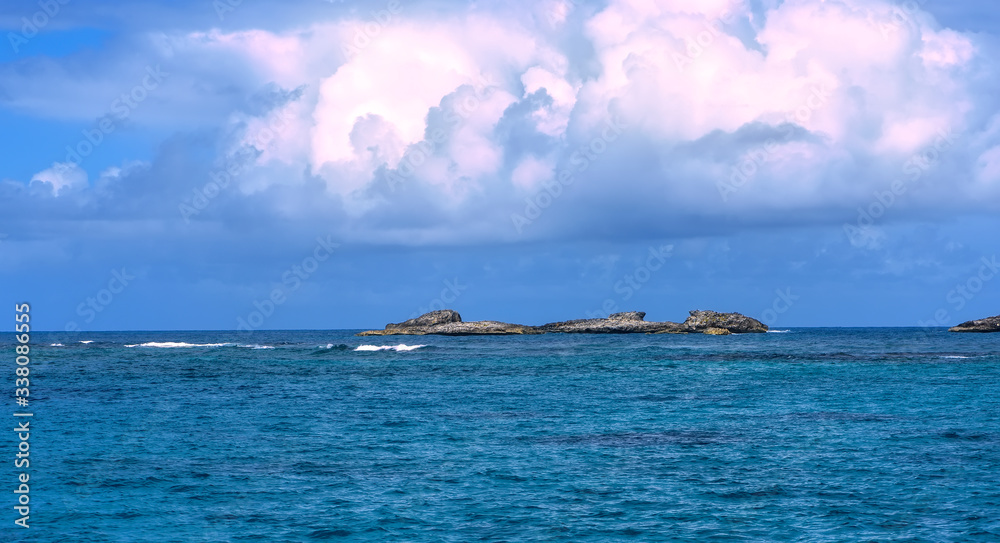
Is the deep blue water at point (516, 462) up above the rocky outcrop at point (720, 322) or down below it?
below

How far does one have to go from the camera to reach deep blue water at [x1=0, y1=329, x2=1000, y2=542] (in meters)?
21.6

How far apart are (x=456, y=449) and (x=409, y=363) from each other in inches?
2180

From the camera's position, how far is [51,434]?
118 feet

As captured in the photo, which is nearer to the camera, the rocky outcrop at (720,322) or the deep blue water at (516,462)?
Result: the deep blue water at (516,462)

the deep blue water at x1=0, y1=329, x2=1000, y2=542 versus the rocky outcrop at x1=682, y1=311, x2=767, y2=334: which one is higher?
the rocky outcrop at x1=682, y1=311, x2=767, y2=334

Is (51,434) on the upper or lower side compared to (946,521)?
upper

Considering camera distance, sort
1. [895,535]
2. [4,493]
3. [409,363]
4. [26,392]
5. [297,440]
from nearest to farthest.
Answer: [895,535]
[4,493]
[297,440]
[26,392]
[409,363]

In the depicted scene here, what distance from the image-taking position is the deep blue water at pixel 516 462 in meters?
21.6

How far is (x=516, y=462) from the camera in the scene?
2925 centimetres

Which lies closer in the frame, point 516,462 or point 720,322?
point 516,462

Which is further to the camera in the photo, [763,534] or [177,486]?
[177,486]

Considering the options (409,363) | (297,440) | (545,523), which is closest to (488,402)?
(297,440)

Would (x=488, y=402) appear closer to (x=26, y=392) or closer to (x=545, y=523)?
(x=545, y=523)

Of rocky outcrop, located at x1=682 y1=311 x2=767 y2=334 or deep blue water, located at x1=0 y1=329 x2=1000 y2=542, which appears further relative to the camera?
rocky outcrop, located at x1=682 y1=311 x2=767 y2=334
